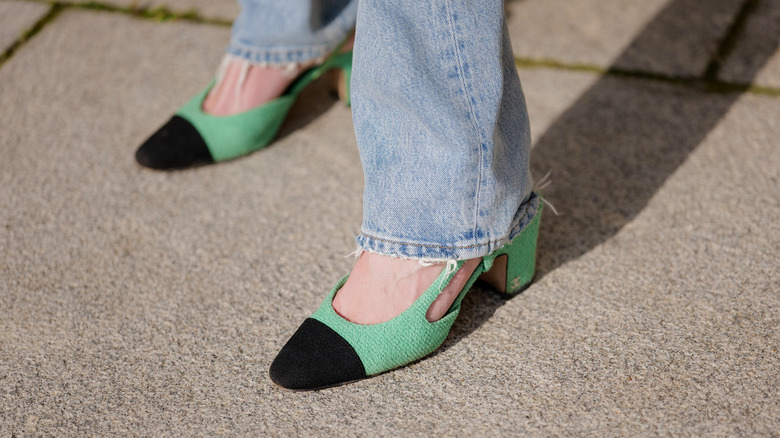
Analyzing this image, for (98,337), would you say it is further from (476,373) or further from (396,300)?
(476,373)

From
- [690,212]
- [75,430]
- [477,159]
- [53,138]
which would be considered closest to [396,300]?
[477,159]

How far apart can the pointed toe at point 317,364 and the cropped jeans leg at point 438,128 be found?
6.0 inches

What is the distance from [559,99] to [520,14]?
0.43 m

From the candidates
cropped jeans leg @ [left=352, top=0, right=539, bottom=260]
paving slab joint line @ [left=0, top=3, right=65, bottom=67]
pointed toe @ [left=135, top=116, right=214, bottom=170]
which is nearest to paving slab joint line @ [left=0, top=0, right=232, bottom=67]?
paving slab joint line @ [left=0, top=3, right=65, bottom=67]

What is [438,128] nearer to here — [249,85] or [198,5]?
[249,85]

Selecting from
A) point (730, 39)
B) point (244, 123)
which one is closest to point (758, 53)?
point (730, 39)

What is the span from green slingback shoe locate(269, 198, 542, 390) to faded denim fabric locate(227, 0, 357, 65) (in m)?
0.63

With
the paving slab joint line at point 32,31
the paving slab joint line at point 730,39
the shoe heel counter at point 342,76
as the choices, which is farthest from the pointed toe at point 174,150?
the paving slab joint line at point 730,39

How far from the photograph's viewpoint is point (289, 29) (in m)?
1.44

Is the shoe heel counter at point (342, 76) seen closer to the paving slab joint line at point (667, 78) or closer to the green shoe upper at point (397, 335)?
the paving slab joint line at point (667, 78)

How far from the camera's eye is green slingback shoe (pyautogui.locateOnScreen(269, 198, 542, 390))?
101 centimetres

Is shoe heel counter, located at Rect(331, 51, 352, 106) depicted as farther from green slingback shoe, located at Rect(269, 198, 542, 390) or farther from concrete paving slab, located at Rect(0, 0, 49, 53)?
concrete paving slab, located at Rect(0, 0, 49, 53)

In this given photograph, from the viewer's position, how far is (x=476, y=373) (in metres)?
1.04

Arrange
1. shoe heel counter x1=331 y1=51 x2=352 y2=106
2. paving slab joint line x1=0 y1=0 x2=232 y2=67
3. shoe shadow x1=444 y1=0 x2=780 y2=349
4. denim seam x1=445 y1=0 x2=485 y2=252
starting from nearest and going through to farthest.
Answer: denim seam x1=445 y1=0 x2=485 y2=252 < shoe shadow x1=444 y1=0 x2=780 y2=349 < shoe heel counter x1=331 y1=51 x2=352 y2=106 < paving slab joint line x1=0 y1=0 x2=232 y2=67
